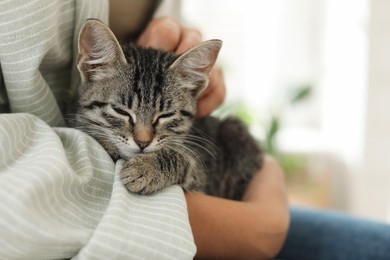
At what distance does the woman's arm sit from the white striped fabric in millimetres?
144

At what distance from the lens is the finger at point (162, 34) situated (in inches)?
41.6

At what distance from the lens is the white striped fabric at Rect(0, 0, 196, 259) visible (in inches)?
23.3

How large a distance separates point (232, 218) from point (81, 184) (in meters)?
0.36

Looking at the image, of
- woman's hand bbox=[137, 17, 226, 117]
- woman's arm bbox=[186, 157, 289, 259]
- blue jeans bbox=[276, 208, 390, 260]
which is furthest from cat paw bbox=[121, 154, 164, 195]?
blue jeans bbox=[276, 208, 390, 260]

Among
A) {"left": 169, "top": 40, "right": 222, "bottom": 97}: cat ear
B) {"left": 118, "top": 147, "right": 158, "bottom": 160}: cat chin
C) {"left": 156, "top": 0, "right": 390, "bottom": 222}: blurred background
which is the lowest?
{"left": 156, "top": 0, "right": 390, "bottom": 222}: blurred background

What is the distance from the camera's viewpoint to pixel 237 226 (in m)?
0.93

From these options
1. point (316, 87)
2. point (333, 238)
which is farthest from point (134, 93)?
point (316, 87)

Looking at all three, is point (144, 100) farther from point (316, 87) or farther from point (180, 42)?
point (316, 87)

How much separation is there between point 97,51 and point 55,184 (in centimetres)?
36

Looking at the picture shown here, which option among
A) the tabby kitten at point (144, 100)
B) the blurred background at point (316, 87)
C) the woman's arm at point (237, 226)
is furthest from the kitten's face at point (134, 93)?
the blurred background at point (316, 87)

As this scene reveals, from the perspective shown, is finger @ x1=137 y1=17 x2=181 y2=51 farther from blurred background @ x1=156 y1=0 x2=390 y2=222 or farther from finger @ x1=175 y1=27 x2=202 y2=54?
blurred background @ x1=156 y1=0 x2=390 y2=222

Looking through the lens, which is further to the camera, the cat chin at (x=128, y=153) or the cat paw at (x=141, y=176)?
the cat chin at (x=128, y=153)

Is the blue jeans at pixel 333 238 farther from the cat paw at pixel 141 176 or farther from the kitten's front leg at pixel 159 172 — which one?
the cat paw at pixel 141 176

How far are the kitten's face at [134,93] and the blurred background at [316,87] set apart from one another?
135 cm
